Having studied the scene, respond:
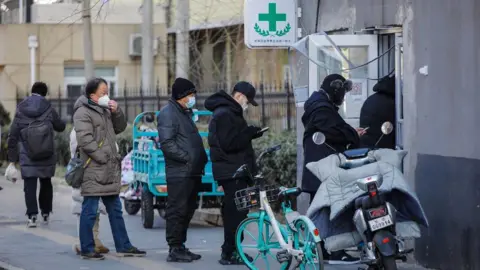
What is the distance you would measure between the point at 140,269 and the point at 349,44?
3333mm

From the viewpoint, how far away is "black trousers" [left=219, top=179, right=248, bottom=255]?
36.4 feet

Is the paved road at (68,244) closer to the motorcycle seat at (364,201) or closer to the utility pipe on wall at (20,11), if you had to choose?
the motorcycle seat at (364,201)

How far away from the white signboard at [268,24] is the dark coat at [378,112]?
2024 millimetres

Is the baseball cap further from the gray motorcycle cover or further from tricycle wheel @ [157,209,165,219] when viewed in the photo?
tricycle wheel @ [157,209,165,219]

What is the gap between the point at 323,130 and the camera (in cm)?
1088

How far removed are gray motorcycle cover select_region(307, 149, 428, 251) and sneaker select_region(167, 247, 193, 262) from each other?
219 centimetres

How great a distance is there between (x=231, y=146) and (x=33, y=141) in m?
4.59

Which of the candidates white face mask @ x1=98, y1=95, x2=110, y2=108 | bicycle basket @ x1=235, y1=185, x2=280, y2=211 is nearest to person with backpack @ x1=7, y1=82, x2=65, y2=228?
white face mask @ x1=98, y1=95, x2=110, y2=108

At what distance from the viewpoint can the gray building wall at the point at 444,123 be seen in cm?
996

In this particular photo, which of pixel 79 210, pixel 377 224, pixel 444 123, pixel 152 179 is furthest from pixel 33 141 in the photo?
pixel 377 224

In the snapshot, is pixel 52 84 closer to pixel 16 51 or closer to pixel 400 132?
pixel 16 51

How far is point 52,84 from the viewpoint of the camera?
32.3m

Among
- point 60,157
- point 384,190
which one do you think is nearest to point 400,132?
point 384,190

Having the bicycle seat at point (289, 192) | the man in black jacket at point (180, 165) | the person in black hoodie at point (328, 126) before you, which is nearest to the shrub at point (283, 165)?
the man in black jacket at point (180, 165)
